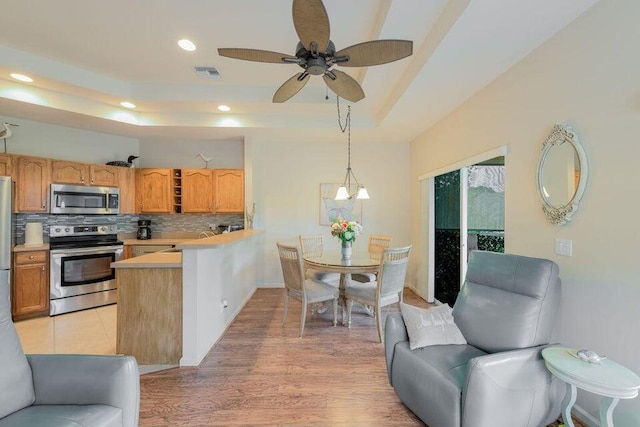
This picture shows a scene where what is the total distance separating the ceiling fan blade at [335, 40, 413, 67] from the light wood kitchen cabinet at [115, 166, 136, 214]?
14.5ft

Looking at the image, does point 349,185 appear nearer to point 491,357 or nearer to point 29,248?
point 491,357

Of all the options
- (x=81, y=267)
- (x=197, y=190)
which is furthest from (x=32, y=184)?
(x=197, y=190)

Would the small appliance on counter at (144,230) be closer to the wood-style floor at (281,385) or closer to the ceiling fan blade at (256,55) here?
the wood-style floor at (281,385)

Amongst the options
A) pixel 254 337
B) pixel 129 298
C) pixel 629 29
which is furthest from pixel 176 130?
pixel 629 29

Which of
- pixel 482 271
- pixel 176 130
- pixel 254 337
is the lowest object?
pixel 254 337

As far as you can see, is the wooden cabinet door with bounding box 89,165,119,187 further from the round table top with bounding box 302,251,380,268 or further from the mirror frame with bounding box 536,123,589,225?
the mirror frame with bounding box 536,123,589,225

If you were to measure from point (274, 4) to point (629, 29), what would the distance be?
2.32 meters

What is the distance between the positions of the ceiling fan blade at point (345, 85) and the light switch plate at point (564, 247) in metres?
1.88

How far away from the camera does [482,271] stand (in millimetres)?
2127

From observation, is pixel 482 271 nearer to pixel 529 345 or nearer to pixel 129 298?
pixel 529 345

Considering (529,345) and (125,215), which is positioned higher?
(125,215)

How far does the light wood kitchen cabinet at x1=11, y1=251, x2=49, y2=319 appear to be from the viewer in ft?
11.8

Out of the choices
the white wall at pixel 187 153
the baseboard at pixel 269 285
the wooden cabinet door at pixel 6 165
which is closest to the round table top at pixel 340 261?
the baseboard at pixel 269 285

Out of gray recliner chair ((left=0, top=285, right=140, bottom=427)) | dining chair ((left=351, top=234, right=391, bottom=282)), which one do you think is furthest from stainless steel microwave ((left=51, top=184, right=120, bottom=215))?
dining chair ((left=351, top=234, right=391, bottom=282))
